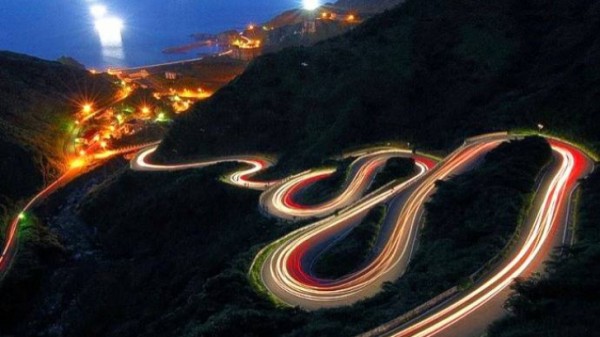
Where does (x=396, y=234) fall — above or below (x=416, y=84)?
below

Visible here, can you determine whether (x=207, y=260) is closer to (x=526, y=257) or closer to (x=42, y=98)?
(x=526, y=257)

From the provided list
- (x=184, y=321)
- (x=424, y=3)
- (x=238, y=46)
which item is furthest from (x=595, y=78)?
(x=238, y=46)

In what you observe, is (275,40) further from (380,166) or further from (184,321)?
(184,321)

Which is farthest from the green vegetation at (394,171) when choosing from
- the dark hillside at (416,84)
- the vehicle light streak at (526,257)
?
the vehicle light streak at (526,257)

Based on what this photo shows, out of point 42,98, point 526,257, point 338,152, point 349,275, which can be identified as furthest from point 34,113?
point 526,257

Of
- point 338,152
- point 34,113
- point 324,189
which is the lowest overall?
point 324,189

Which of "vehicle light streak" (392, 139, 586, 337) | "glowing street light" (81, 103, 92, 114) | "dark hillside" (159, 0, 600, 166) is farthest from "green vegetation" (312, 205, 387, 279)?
"glowing street light" (81, 103, 92, 114)

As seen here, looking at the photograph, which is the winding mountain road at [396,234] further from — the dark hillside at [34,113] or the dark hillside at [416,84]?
the dark hillside at [34,113]
